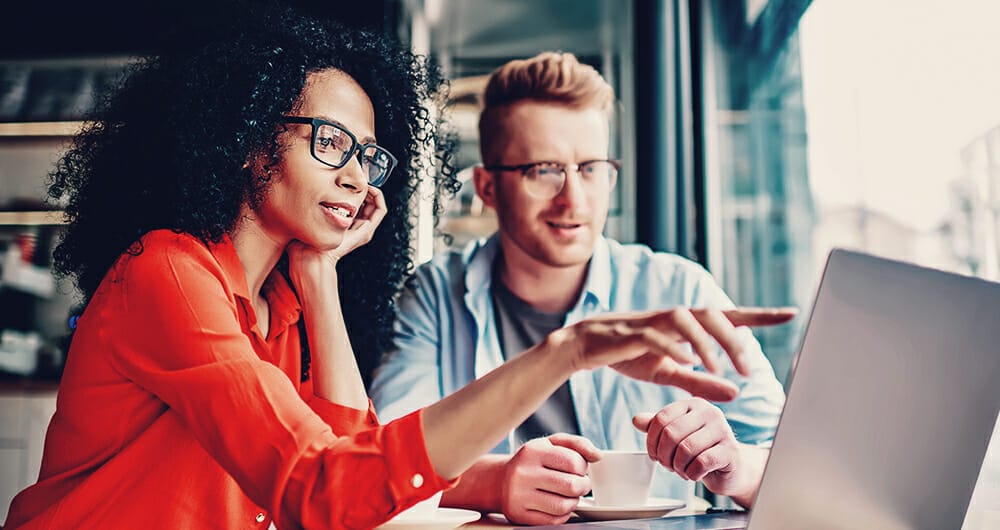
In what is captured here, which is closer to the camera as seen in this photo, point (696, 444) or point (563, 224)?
point (696, 444)

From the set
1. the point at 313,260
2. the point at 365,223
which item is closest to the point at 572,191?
the point at 365,223

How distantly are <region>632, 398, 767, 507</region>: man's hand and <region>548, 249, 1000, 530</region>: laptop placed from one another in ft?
0.97

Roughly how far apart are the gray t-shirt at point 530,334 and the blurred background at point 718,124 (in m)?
0.24

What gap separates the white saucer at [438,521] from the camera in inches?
39.9

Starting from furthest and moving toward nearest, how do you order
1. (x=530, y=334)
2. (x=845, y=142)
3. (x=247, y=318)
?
(x=530, y=334), (x=845, y=142), (x=247, y=318)

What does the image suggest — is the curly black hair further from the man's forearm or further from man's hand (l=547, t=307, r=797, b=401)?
man's hand (l=547, t=307, r=797, b=401)

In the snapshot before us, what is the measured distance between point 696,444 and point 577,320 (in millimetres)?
706

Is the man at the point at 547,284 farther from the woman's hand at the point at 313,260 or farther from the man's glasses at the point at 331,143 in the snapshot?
the man's glasses at the point at 331,143

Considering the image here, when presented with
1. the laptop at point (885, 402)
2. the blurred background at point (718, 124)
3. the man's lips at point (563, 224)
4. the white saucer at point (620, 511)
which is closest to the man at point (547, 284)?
the man's lips at point (563, 224)

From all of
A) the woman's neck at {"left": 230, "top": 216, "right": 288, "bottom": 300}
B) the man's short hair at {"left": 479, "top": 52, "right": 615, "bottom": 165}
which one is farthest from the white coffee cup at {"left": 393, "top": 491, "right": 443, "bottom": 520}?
the man's short hair at {"left": 479, "top": 52, "right": 615, "bottom": 165}

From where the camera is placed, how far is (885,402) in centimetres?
69

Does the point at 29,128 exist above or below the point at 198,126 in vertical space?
above

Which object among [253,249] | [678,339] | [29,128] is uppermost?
[29,128]

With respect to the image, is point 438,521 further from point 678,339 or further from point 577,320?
point 577,320
